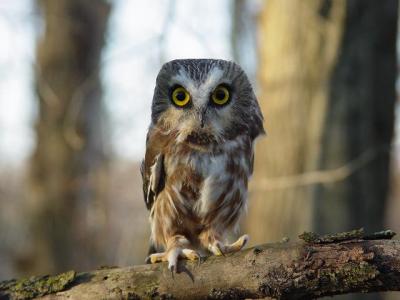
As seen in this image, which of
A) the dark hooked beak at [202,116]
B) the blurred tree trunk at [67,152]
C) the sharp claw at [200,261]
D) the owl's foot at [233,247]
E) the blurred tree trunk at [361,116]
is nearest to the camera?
the sharp claw at [200,261]

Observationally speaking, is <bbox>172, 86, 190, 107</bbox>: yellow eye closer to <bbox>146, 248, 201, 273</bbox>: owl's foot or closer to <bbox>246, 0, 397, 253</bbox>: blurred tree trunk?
<bbox>146, 248, 201, 273</bbox>: owl's foot

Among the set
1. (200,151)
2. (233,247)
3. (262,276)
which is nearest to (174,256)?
(233,247)

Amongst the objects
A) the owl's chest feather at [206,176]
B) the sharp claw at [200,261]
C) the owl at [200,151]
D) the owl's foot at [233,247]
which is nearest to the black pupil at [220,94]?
the owl at [200,151]

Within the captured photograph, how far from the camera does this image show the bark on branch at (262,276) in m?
2.21

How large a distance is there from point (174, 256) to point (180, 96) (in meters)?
0.89

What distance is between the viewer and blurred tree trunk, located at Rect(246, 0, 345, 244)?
4.82 meters

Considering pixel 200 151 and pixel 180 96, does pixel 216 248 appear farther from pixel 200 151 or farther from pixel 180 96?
pixel 180 96

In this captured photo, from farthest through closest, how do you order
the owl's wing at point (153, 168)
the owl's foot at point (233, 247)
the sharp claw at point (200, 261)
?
the owl's wing at point (153, 168) → the owl's foot at point (233, 247) → the sharp claw at point (200, 261)

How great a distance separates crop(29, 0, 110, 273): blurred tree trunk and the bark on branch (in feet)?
16.2

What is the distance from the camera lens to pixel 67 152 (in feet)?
25.4

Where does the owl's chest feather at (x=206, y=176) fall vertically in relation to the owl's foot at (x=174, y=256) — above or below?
above

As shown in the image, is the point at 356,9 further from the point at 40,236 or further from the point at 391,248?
the point at 40,236

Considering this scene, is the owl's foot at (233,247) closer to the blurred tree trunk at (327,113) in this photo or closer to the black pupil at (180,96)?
the black pupil at (180,96)

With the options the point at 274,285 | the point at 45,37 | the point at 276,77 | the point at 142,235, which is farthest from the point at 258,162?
the point at 45,37
